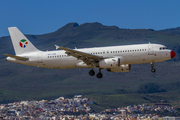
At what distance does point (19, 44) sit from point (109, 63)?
1919 cm

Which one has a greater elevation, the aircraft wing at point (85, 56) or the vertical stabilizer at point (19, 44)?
the vertical stabilizer at point (19, 44)

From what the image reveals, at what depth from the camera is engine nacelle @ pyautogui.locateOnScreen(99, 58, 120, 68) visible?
204ft

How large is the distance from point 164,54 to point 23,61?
84.9 ft

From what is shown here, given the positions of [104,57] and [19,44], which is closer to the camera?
[104,57]

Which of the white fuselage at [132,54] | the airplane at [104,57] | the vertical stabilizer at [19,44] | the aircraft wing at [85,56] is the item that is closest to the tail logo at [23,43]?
the vertical stabilizer at [19,44]

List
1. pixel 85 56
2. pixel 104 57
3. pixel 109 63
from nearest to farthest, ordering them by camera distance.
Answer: pixel 109 63 → pixel 85 56 → pixel 104 57

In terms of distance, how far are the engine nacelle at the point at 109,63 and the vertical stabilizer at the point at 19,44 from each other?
49.0 feet

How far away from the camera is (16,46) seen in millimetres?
70312

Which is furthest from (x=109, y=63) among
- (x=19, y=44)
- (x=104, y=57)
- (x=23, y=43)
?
(x=19, y=44)

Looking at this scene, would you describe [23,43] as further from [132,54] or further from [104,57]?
[132,54]

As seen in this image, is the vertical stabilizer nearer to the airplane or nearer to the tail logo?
the tail logo

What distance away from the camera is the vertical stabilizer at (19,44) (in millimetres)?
69938

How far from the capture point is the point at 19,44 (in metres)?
70.4

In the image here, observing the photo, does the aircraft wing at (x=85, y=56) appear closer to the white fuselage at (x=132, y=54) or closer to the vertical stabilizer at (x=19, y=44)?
the white fuselage at (x=132, y=54)
